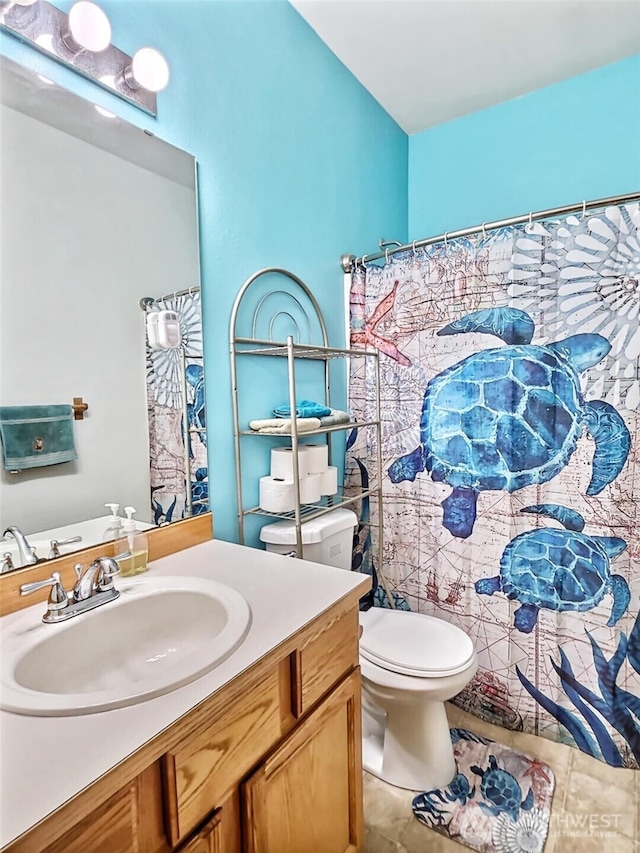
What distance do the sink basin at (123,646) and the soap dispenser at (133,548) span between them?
0.13 ft

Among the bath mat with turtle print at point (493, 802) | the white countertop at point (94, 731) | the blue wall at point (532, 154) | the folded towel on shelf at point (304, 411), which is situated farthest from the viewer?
the blue wall at point (532, 154)

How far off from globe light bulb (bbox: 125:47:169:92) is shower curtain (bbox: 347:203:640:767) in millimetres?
1016

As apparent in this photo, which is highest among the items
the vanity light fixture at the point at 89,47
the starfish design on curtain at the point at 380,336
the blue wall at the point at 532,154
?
the blue wall at the point at 532,154

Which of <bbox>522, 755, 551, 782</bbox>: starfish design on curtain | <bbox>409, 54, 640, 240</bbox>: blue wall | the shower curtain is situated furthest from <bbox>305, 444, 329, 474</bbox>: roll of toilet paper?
<bbox>409, 54, 640, 240</bbox>: blue wall

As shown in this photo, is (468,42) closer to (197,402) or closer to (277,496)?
(197,402)

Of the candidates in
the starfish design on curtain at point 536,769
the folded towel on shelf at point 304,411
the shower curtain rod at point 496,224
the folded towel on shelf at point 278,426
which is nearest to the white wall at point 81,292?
the folded towel on shelf at point 278,426

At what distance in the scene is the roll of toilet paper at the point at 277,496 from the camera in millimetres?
1456

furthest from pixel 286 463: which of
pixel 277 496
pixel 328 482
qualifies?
pixel 328 482

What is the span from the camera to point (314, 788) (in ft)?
3.02

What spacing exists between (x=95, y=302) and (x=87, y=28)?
1.96ft

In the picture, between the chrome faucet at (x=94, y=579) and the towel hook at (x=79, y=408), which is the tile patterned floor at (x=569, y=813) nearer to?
the chrome faucet at (x=94, y=579)

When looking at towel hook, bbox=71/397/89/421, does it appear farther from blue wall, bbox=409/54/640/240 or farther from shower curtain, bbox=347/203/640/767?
blue wall, bbox=409/54/640/240

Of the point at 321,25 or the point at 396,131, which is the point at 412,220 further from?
the point at 321,25

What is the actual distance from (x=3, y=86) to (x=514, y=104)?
208 cm
